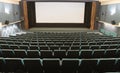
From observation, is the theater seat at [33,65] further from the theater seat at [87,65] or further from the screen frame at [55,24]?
the screen frame at [55,24]

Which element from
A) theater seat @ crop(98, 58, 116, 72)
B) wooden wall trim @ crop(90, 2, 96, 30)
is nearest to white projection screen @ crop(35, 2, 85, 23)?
wooden wall trim @ crop(90, 2, 96, 30)

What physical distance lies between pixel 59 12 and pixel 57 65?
47.7ft

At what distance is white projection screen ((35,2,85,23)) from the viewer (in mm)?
17406

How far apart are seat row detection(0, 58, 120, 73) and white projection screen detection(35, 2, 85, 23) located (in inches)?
566

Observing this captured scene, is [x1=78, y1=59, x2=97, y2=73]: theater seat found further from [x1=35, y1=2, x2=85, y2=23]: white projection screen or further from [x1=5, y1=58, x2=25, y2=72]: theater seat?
[x1=35, y1=2, x2=85, y2=23]: white projection screen

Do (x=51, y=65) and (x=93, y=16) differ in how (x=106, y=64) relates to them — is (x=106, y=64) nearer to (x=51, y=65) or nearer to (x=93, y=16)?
(x=51, y=65)

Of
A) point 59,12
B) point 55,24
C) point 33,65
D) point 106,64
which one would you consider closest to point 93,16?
point 59,12

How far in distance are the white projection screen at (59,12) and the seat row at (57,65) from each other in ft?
47.1

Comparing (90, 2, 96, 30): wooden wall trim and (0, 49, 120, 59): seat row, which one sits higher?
(90, 2, 96, 30): wooden wall trim

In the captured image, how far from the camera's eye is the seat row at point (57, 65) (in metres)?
3.42

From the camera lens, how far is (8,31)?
41.6ft

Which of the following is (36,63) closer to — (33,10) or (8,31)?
(8,31)

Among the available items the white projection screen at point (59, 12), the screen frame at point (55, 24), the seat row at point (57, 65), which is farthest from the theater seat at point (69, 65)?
the screen frame at point (55, 24)

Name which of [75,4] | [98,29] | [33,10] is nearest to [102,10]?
[98,29]
